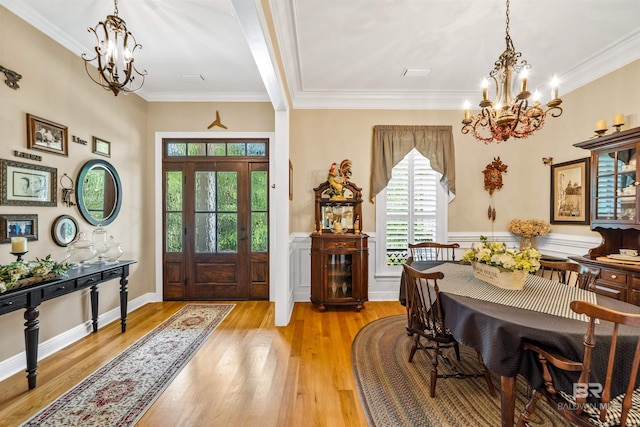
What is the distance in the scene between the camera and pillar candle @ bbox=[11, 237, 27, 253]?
2.19 m

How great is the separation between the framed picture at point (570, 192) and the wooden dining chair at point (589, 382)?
2.97 metres

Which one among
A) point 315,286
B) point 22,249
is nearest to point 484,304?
point 315,286

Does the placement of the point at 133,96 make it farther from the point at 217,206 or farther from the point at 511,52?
the point at 511,52

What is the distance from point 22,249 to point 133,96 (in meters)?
2.56

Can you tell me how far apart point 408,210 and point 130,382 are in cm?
376

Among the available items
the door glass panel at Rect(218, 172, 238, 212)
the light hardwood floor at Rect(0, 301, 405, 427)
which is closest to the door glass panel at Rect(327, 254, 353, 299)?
the light hardwood floor at Rect(0, 301, 405, 427)

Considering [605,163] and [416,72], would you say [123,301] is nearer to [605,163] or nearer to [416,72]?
[416,72]

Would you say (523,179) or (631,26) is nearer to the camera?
(631,26)

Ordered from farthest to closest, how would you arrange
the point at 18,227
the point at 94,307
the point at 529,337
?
the point at 94,307 < the point at 18,227 < the point at 529,337

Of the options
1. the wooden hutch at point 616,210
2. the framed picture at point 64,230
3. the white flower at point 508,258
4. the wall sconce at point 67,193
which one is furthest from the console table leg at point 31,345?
the wooden hutch at point 616,210

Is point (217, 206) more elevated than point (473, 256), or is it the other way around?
point (217, 206)

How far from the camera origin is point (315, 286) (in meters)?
3.78

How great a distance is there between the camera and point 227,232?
4.19 metres

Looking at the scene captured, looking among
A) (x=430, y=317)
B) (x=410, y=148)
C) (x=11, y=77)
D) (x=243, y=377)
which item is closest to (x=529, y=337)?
(x=430, y=317)
